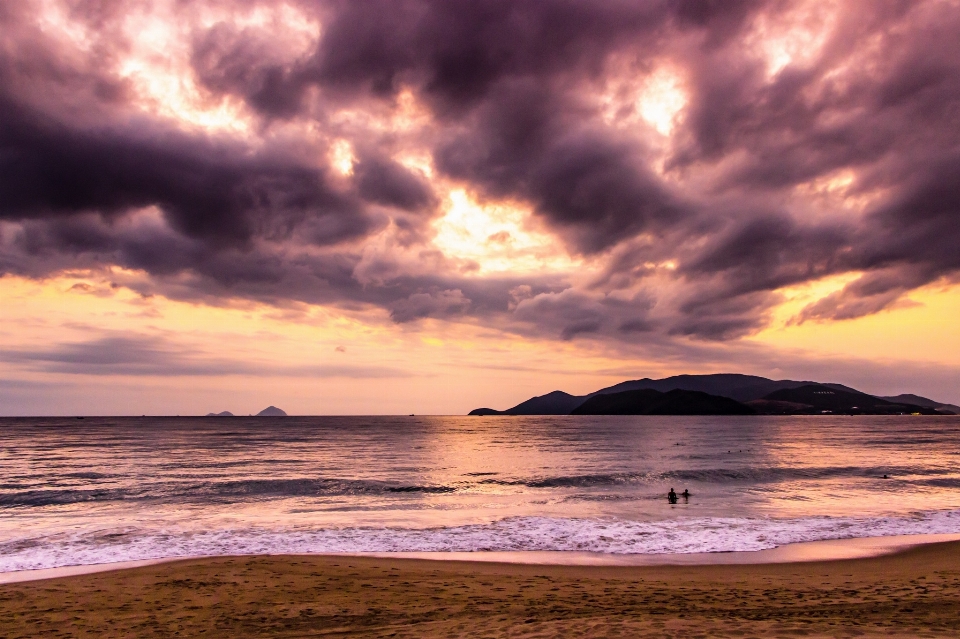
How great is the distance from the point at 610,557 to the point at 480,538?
672cm

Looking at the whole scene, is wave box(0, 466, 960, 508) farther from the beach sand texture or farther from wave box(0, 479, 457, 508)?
the beach sand texture

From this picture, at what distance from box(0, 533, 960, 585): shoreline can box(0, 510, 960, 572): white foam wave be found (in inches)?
27.5

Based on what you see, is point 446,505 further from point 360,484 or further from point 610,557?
point 610,557

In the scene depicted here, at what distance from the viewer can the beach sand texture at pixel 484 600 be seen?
13145 mm

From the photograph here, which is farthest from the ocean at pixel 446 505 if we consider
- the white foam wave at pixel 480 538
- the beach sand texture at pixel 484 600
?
the beach sand texture at pixel 484 600

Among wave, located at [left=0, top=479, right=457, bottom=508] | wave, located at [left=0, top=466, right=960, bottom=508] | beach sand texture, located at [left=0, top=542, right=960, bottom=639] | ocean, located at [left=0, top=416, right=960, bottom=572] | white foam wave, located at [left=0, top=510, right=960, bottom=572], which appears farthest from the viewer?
wave, located at [left=0, top=466, right=960, bottom=508]

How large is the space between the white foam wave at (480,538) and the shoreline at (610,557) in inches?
27.5

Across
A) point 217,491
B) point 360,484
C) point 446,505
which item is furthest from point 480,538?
point 217,491

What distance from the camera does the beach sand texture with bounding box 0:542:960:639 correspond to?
13.1 meters

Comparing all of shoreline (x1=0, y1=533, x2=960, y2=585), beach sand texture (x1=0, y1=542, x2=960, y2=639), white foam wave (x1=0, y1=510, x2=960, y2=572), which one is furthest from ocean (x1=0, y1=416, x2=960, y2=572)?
beach sand texture (x1=0, y1=542, x2=960, y2=639)

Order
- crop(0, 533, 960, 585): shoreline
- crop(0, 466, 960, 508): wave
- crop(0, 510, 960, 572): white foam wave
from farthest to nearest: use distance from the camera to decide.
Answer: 1. crop(0, 466, 960, 508): wave
2. crop(0, 510, 960, 572): white foam wave
3. crop(0, 533, 960, 585): shoreline

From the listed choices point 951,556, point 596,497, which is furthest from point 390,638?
point 596,497

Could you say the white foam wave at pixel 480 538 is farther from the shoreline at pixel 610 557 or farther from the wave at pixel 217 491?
the wave at pixel 217 491

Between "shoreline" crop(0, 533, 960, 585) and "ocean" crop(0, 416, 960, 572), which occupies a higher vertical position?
"shoreline" crop(0, 533, 960, 585)
